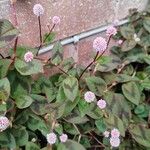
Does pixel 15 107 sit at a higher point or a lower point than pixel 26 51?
lower

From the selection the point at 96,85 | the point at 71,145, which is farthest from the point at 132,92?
the point at 71,145

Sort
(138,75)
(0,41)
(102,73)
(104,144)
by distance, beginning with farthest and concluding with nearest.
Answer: (138,75)
(102,73)
(104,144)
(0,41)

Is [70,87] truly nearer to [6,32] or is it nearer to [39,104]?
[39,104]

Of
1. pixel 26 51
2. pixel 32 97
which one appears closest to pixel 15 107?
pixel 32 97

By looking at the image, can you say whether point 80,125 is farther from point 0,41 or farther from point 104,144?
point 0,41

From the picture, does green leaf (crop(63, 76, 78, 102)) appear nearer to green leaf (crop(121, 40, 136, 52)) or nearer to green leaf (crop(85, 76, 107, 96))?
green leaf (crop(85, 76, 107, 96))

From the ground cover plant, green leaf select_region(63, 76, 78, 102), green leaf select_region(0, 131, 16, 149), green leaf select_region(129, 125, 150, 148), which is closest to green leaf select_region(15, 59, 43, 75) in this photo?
the ground cover plant
